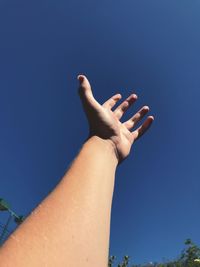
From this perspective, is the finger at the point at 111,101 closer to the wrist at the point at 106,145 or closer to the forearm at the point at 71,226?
the wrist at the point at 106,145

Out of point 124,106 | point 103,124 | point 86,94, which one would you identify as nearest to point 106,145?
point 103,124

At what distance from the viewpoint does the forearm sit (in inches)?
33.5

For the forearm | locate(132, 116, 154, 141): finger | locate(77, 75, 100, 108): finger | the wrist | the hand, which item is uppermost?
locate(132, 116, 154, 141): finger

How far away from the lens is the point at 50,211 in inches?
38.6

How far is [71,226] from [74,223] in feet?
0.06

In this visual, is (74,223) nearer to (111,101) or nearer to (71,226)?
(71,226)

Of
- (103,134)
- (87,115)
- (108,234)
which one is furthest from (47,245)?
(87,115)

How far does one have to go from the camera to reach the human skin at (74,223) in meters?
0.85

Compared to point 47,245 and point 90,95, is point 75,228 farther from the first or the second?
point 90,95

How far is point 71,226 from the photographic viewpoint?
97 cm

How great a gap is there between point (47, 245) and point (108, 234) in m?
0.32

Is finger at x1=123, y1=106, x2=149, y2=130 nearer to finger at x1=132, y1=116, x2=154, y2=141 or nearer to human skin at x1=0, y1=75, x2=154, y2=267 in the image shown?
finger at x1=132, y1=116, x2=154, y2=141

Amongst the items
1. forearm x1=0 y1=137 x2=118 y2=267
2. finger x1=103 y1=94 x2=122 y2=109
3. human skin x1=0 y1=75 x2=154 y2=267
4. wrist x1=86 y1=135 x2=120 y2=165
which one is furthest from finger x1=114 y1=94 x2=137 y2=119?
forearm x1=0 y1=137 x2=118 y2=267

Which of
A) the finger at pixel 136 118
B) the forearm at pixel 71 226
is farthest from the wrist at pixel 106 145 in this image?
the finger at pixel 136 118
